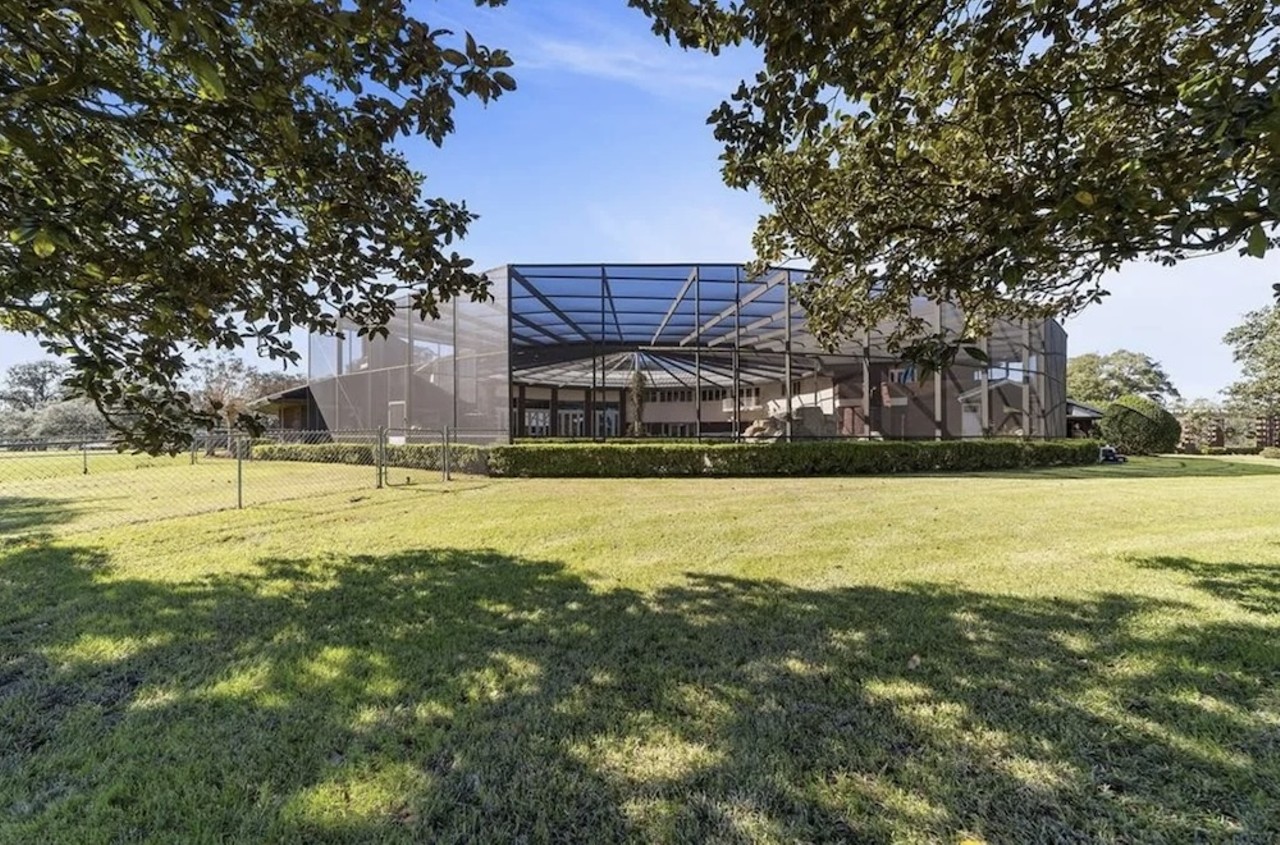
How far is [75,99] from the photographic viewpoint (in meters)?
2.99

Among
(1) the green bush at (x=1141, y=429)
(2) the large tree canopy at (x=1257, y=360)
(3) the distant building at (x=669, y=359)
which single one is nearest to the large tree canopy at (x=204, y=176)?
(3) the distant building at (x=669, y=359)

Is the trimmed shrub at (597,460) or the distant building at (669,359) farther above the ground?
the distant building at (669,359)

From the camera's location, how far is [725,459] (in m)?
12.6

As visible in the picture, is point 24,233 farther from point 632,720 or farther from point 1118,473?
point 1118,473

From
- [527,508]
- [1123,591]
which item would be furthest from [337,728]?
[527,508]

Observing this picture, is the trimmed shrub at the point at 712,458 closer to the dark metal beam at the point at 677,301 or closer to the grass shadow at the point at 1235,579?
the dark metal beam at the point at 677,301

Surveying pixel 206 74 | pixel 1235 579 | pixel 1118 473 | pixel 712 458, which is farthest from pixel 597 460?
pixel 1118 473

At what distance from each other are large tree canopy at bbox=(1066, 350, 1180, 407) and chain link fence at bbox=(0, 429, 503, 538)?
4748 cm

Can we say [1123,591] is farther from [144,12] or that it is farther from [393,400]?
[393,400]

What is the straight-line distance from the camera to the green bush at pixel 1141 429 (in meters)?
21.1

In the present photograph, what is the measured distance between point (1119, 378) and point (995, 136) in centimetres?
5218

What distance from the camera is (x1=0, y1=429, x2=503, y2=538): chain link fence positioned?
7414 mm

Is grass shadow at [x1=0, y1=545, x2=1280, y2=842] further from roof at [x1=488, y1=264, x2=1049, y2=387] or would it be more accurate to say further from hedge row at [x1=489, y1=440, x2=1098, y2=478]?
→ hedge row at [x1=489, y1=440, x2=1098, y2=478]

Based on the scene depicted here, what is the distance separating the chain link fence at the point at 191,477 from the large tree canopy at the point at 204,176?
1.41 meters
